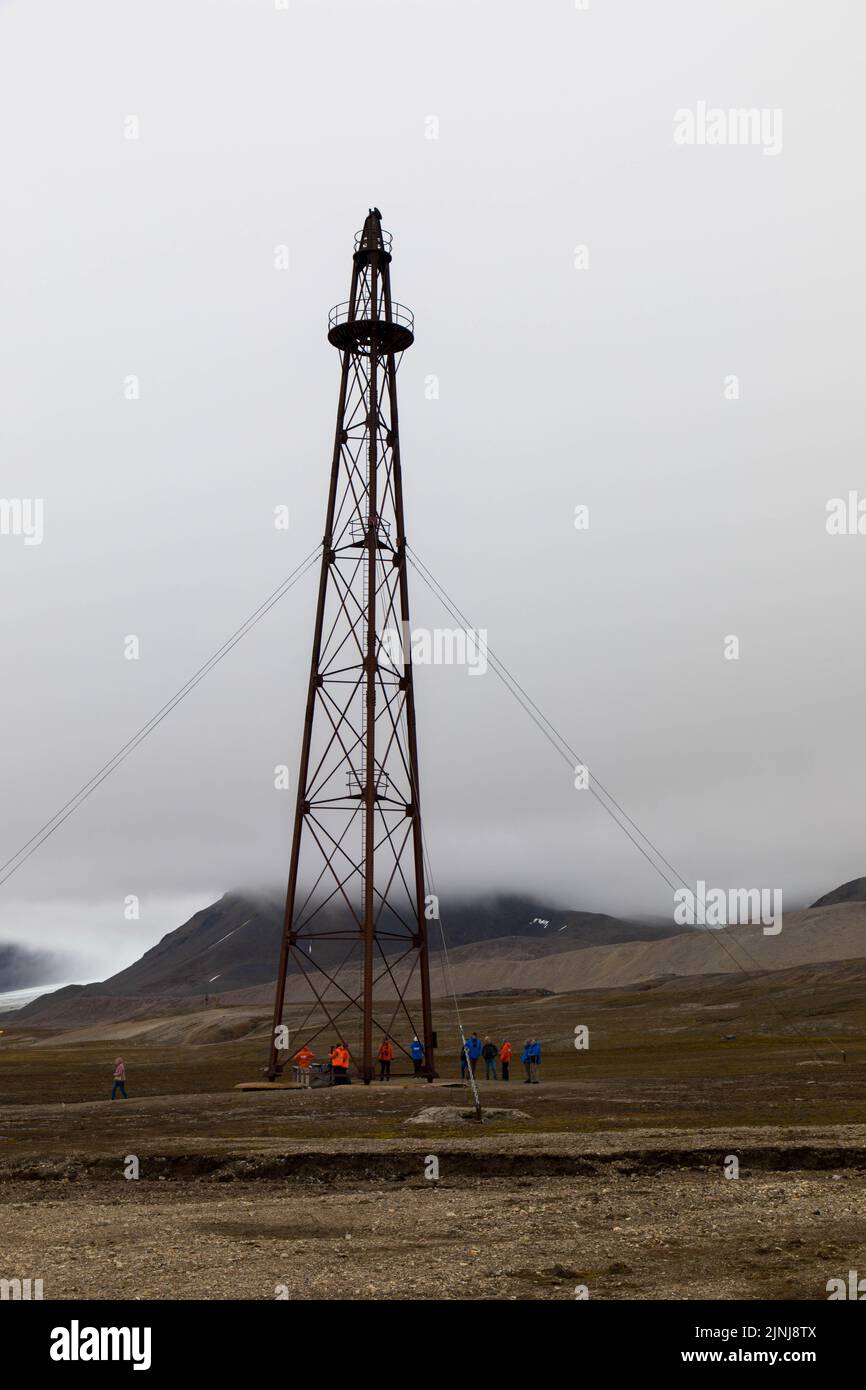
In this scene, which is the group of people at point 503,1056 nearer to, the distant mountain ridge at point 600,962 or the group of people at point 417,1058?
the group of people at point 417,1058

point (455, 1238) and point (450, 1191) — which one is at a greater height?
point (455, 1238)

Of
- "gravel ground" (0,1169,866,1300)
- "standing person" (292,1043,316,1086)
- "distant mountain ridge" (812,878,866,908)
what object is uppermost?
"distant mountain ridge" (812,878,866,908)

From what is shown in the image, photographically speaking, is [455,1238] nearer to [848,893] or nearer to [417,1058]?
[417,1058]

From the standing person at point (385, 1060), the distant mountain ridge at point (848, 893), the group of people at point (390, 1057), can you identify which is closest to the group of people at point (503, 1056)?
the group of people at point (390, 1057)

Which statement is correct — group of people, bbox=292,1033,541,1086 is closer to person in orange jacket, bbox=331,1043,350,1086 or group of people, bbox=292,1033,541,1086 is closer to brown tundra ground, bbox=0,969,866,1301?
person in orange jacket, bbox=331,1043,350,1086

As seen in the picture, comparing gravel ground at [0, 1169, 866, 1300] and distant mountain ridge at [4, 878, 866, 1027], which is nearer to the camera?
gravel ground at [0, 1169, 866, 1300]

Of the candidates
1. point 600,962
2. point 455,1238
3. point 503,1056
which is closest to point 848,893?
point 600,962

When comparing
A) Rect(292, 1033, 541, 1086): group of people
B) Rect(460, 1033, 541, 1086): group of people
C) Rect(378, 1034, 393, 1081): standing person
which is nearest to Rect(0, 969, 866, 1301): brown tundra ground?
Rect(460, 1033, 541, 1086): group of people

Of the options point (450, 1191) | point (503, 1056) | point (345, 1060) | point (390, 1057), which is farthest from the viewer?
point (503, 1056)

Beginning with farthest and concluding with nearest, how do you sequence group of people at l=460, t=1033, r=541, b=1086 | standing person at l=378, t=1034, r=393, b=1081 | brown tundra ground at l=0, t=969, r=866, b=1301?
standing person at l=378, t=1034, r=393, b=1081 < group of people at l=460, t=1033, r=541, b=1086 < brown tundra ground at l=0, t=969, r=866, b=1301

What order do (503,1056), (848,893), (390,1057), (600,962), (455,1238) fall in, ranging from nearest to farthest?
(455,1238)
(390,1057)
(503,1056)
(600,962)
(848,893)

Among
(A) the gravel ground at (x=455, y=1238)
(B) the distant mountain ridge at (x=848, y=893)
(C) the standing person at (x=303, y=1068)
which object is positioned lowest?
(C) the standing person at (x=303, y=1068)

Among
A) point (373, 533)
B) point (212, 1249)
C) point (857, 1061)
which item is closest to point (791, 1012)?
point (857, 1061)
